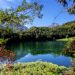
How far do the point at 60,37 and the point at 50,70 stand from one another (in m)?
99.4

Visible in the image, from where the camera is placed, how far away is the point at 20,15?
Answer: 10484mm

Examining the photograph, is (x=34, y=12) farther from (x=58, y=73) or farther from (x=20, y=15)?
(x=58, y=73)

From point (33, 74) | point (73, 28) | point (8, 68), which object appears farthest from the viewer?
point (33, 74)

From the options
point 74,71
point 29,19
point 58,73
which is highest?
point 29,19

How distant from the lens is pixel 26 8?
10.5 metres

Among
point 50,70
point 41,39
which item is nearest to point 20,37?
point 41,39

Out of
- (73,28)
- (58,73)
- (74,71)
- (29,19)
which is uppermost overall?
(29,19)

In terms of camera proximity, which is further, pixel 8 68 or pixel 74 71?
pixel 8 68

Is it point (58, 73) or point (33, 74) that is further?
point (58, 73)

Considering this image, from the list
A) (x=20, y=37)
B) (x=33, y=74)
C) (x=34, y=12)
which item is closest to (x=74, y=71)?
(x=34, y=12)

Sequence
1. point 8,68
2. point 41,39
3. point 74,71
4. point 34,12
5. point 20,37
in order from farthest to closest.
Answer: point 41,39
point 20,37
point 8,68
point 34,12
point 74,71

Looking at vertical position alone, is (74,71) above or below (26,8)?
below

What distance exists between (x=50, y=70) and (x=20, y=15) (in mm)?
6738

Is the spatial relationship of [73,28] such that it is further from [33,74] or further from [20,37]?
[20,37]
